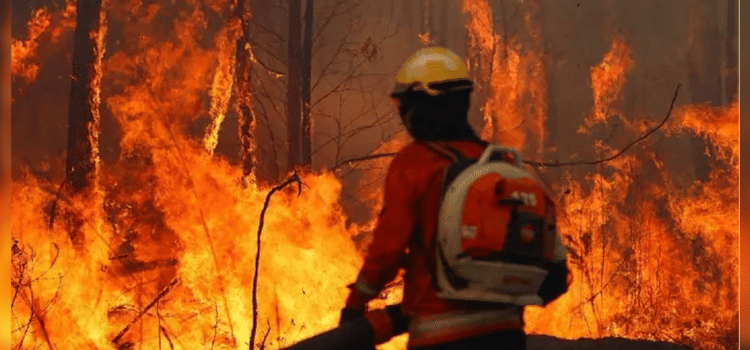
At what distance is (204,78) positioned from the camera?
9.51 metres

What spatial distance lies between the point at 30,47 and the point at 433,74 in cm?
692

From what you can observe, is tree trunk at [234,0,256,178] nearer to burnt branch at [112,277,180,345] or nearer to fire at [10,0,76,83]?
burnt branch at [112,277,180,345]

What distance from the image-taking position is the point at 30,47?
9.36m

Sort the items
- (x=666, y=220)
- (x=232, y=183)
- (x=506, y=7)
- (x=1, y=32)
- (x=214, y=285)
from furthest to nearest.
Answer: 1. (x=506, y=7)
2. (x=666, y=220)
3. (x=232, y=183)
4. (x=214, y=285)
5. (x=1, y=32)

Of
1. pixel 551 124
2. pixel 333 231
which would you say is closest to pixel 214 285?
pixel 333 231

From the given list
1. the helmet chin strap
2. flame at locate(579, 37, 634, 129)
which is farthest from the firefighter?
flame at locate(579, 37, 634, 129)

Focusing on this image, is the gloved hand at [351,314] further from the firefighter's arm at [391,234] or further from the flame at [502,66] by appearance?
the flame at [502,66]

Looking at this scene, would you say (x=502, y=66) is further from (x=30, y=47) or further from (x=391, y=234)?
(x=391, y=234)

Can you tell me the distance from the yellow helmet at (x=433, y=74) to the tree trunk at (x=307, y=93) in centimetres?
621

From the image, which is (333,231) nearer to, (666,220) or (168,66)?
(168,66)

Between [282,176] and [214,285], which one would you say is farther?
[282,176]

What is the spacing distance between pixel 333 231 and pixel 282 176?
171 centimetres

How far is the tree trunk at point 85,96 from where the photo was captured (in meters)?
9.28

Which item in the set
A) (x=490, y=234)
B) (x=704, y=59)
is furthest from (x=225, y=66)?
(x=704, y=59)
